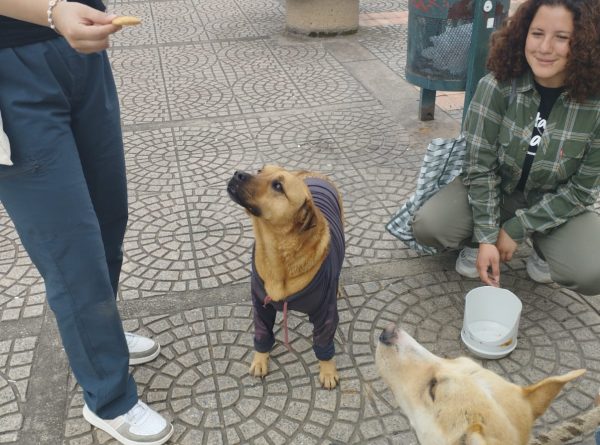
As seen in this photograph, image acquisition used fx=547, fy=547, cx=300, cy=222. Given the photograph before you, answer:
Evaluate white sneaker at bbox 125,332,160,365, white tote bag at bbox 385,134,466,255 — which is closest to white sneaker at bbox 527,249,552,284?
white tote bag at bbox 385,134,466,255

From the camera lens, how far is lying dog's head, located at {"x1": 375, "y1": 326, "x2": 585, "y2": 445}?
174cm

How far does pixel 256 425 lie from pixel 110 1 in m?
9.44

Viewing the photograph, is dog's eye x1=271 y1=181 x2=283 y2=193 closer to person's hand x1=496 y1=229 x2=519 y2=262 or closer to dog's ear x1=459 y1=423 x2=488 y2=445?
dog's ear x1=459 y1=423 x2=488 y2=445

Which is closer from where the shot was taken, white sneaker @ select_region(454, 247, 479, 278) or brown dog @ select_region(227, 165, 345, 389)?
brown dog @ select_region(227, 165, 345, 389)

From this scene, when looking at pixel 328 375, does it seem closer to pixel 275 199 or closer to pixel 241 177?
pixel 275 199

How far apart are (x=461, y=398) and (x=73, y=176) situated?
5.25 ft

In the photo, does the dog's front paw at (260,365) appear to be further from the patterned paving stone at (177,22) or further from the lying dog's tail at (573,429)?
the patterned paving stone at (177,22)

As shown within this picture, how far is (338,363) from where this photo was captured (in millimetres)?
2879

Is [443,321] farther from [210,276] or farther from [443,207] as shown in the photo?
[210,276]

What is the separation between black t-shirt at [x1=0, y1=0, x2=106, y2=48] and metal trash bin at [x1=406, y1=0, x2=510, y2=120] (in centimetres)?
346

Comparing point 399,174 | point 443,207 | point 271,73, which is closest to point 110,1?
point 271,73

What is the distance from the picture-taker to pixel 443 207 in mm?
3287

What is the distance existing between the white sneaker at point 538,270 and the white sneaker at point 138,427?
2.29 meters

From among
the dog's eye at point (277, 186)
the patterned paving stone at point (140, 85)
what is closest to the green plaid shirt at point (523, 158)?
the dog's eye at point (277, 186)
